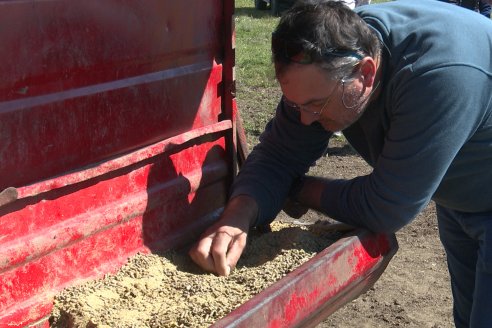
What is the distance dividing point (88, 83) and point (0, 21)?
0.36 metres

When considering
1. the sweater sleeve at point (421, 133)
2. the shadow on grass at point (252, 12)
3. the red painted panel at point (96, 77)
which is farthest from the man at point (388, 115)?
the shadow on grass at point (252, 12)

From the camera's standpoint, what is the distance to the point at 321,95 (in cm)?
211

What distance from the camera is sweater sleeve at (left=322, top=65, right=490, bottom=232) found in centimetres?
204

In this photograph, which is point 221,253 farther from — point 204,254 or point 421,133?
point 421,133

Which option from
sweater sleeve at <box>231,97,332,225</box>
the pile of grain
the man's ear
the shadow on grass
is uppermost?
the man's ear

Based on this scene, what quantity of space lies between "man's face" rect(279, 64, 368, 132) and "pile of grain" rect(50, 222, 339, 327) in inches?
17.6

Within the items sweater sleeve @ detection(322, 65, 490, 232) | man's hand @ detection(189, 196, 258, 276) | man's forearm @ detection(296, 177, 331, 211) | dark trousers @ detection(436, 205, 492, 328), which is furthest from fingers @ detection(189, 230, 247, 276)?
dark trousers @ detection(436, 205, 492, 328)

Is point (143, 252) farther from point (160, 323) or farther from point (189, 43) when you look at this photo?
point (189, 43)

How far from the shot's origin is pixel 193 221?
8.61 feet

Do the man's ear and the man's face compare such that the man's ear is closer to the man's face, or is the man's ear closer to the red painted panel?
the man's face

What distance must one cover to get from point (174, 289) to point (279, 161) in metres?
0.62

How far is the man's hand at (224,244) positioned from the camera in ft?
7.42

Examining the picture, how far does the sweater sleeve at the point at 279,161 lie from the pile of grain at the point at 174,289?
15 centimetres

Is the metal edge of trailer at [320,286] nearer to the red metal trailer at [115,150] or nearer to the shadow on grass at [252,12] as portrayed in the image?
the red metal trailer at [115,150]
